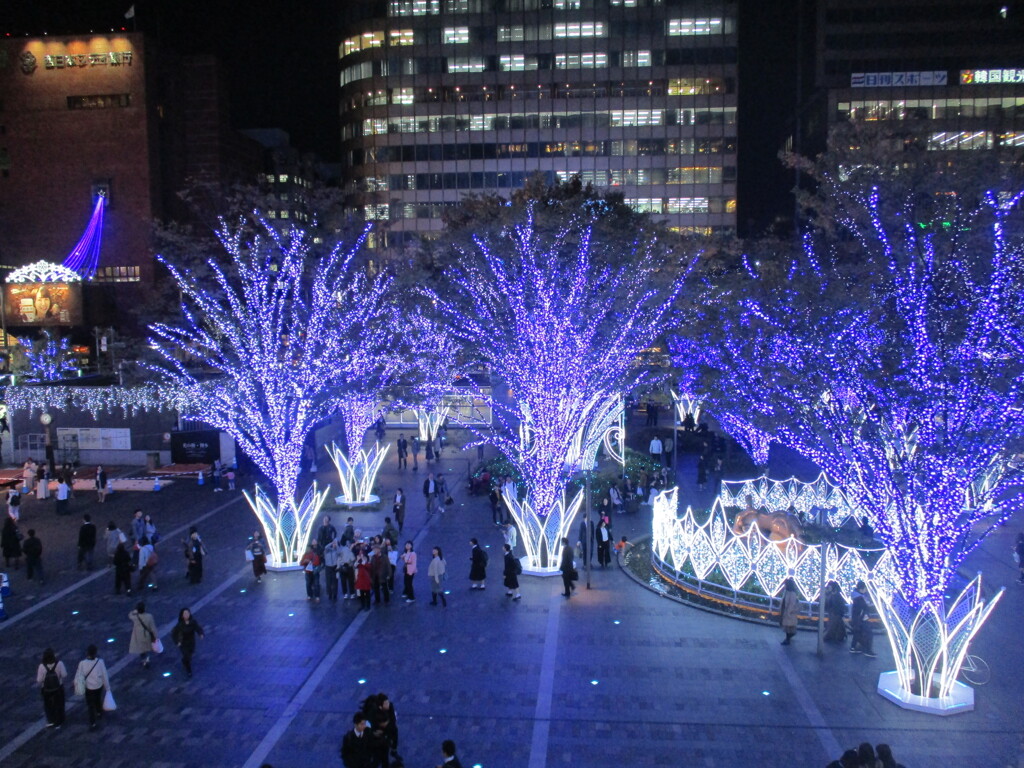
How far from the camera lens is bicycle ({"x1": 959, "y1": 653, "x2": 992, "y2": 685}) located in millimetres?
10773

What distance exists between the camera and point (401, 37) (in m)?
70.9

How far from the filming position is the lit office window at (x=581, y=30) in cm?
6900

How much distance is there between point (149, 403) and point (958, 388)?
26.6m

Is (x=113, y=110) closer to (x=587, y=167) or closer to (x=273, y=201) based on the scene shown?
(x=587, y=167)

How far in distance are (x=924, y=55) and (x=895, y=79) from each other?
3.14 m

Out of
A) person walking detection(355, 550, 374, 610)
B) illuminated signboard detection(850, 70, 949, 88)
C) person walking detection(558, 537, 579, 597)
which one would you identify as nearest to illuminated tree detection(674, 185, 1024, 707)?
person walking detection(558, 537, 579, 597)

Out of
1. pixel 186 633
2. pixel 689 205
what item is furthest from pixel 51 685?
pixel 689 205

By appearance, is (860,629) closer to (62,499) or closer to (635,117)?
(62,499)

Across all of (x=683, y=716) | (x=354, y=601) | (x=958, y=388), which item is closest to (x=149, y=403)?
(x=354, y=601)

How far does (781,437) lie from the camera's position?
15000 millimetres

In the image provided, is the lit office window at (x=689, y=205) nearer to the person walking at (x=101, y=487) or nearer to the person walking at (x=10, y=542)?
the person walking at (x=101, y=487)

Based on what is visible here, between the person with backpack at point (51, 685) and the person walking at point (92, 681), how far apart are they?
211 millimetres

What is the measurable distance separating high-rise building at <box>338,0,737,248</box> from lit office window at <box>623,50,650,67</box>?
0.38ft

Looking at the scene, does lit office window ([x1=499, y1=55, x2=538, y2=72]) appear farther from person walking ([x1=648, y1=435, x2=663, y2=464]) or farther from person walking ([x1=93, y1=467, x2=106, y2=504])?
person walking ([x1=93, y1=467, x2=106, y2=504])
